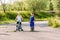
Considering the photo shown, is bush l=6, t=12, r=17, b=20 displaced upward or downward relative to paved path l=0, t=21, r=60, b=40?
downward

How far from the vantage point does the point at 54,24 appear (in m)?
23.6

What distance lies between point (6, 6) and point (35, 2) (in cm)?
794

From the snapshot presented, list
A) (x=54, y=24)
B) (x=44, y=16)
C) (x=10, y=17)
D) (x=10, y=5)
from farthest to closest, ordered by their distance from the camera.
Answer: (x=10, y=5) → (x=44, y=16) → (x=10, y=17) → (x=54, y=24)

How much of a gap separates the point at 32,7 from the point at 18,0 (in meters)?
8.89

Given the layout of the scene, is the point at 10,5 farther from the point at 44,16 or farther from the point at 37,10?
the point at 44,16

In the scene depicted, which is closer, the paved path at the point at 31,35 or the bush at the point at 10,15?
the paved path at the point at 31,35

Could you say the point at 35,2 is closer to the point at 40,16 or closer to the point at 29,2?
the point at 29,2

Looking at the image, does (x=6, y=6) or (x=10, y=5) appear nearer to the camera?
(x=6, y=6)

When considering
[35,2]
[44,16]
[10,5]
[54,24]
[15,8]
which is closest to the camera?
[54,24]

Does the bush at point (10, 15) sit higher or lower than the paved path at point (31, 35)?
lower

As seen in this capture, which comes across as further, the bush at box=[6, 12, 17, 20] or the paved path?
the bush at box=[6, 12, 17, 20]

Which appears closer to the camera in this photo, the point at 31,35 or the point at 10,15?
the point at 31,35

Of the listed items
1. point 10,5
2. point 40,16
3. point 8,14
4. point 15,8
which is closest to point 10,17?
point 8,14

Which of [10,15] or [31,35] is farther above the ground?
[31,35]
